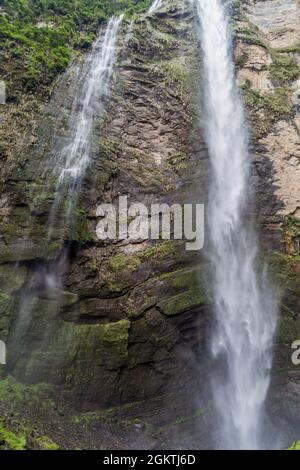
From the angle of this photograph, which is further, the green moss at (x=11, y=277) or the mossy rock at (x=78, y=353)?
the green moss at (x=11, y=277)

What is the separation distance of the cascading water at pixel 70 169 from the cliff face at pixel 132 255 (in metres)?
0.05

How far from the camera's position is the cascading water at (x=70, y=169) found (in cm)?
686

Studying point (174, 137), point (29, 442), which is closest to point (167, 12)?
point (174, 137)

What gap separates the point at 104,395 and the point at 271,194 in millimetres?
6467

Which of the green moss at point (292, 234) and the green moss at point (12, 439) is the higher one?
Result: the green moss at point (292, 234)

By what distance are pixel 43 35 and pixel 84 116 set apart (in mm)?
3788

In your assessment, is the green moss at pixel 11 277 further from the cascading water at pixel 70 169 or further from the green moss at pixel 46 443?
the green moss at pixel 46 443

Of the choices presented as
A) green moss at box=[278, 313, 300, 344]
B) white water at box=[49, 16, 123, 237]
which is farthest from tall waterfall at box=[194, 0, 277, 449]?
white water at box=[49, 16, 123, 237]

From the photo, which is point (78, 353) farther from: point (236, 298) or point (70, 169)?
point (70, 169)

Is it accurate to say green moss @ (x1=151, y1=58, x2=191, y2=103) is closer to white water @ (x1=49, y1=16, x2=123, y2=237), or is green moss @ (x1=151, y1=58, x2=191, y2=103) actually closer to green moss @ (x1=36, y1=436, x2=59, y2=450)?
white water @ (x1=49, y1=16, x2=123, y2=237)

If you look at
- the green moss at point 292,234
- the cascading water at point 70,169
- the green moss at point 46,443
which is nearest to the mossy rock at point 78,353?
the cascading water at point 70,169

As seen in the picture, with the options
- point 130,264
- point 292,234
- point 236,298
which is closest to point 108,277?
point 130,264

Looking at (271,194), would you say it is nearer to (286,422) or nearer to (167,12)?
(286,422)

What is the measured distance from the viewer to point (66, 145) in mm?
8820
